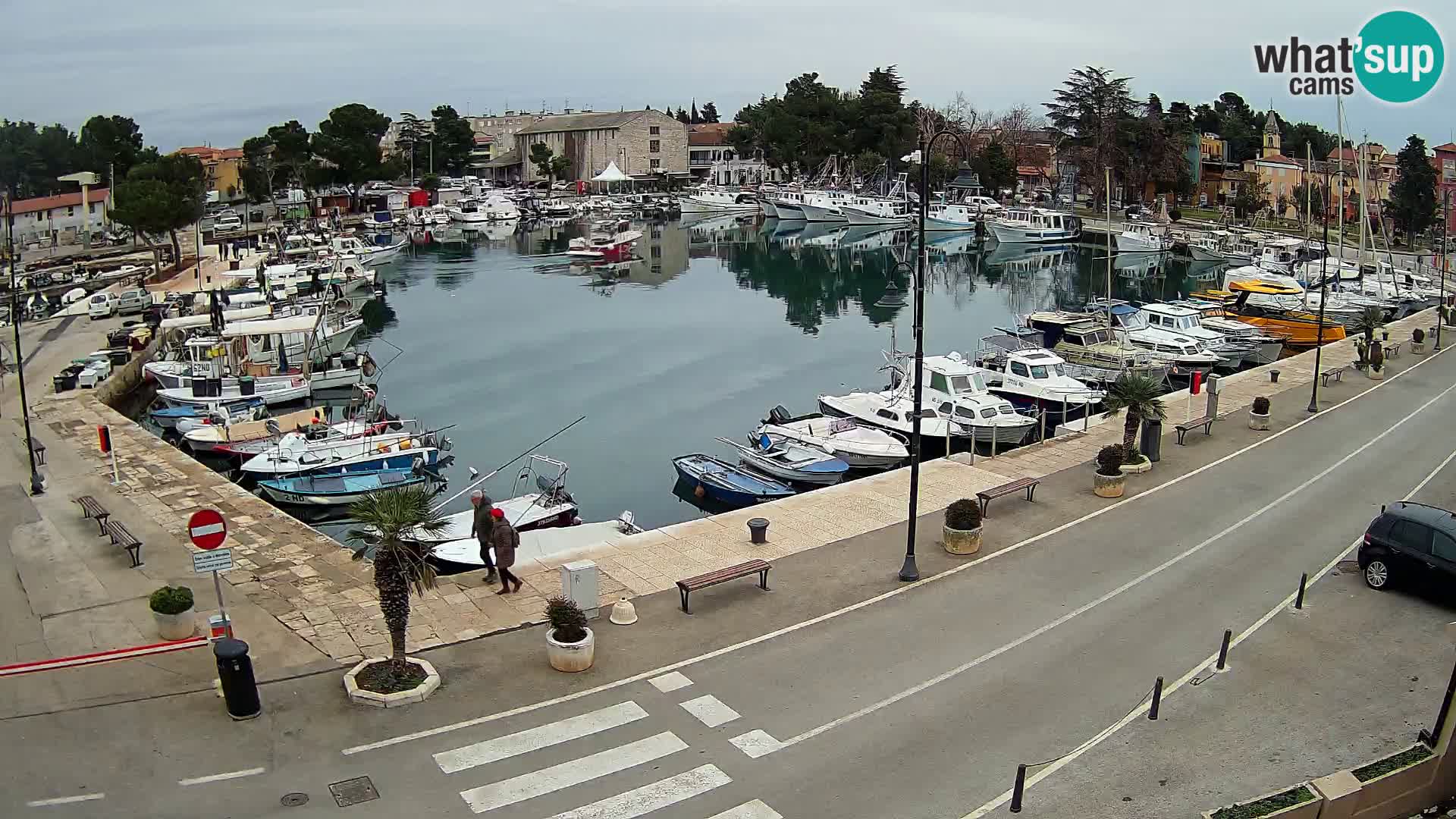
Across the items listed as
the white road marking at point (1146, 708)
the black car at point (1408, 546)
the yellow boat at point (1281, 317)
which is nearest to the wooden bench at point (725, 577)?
the white road marking at point (1146, 708)

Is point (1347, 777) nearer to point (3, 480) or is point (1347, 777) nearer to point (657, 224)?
point (3, 480)

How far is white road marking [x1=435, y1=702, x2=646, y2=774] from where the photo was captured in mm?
12781

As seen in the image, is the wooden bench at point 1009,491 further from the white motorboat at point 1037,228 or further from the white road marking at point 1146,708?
the white motorboat at point 1037,228

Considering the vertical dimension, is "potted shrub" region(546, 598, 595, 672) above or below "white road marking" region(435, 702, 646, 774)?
above

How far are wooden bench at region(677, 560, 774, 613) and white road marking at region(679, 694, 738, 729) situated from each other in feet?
9.86

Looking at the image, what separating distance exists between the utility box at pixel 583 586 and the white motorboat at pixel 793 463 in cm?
1373

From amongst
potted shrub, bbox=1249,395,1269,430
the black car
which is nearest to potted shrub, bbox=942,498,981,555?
the black car

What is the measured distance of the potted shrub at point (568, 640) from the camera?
49.0 ft

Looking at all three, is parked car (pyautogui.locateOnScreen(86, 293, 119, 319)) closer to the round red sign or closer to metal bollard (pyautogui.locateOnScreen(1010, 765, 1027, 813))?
the round red sign

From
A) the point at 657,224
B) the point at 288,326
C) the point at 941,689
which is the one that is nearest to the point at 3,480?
the point at 288,326

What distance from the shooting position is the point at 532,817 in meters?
11.6

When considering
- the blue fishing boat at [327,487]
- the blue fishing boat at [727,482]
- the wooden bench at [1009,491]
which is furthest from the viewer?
the blue fishing boat at [327,487]

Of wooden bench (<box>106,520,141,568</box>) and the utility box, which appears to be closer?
the utility box

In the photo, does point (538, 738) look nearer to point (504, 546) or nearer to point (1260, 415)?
point (504, 546)
